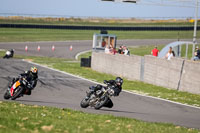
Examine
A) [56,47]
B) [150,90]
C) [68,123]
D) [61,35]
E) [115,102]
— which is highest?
[61,35]

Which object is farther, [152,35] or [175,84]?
[152,35]

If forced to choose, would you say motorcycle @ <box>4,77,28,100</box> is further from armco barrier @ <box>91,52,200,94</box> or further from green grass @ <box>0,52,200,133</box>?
armco barrier @ <box>91,52,200,94</box>

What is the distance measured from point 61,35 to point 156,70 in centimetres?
4252

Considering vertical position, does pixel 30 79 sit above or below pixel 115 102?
above

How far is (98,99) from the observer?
14.4 meters

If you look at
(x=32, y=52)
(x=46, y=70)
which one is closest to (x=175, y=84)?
(x=46, y=70)

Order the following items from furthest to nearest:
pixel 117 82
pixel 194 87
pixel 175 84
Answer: pixel 175 84 → pixel 194 87 → pixel 117 82

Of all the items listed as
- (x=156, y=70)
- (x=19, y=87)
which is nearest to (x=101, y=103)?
(x=19, y=87)

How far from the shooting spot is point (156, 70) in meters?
23.0

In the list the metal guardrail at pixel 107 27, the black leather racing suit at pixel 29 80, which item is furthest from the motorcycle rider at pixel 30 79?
the metal guardrail at pixel 107 27

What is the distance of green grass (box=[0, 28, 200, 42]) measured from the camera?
5706cm

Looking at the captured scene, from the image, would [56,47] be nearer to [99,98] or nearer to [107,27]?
[107,27]

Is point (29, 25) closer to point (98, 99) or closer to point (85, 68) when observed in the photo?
point (85, 68)

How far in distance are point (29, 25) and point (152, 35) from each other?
68.6ft
